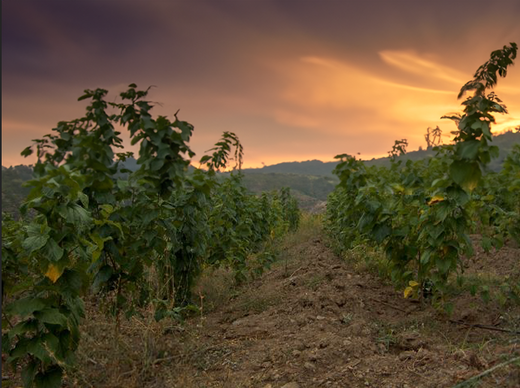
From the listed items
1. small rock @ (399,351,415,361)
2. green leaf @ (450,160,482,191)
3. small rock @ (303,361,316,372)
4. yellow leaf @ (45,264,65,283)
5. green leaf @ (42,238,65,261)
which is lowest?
small rock @ (303,361,316,372)

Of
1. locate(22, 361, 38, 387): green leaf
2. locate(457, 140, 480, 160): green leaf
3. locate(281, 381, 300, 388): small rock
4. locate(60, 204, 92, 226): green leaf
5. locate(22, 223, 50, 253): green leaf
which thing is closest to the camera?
locate(22, 223, 50, 253): green leaf

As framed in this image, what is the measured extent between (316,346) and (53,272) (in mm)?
2377

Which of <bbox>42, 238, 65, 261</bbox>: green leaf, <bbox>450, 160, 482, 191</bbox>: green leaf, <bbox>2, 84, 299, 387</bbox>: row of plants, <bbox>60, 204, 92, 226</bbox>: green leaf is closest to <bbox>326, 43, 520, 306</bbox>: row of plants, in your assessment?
<bbox>450, 160, 482, 191</bbox>: green leaf

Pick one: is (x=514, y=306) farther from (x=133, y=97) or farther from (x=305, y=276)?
(x=133, y=97)

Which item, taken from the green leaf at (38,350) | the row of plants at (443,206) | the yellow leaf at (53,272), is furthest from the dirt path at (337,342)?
the yellow leaf at (53,272)

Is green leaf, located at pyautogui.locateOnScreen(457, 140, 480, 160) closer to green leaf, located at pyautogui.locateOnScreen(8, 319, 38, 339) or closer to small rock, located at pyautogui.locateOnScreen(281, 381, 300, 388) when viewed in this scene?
small rock, located at pyautogui.locateOnScreen(281, 381, 300, 388)

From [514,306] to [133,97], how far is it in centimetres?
471

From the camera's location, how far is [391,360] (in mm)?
3080

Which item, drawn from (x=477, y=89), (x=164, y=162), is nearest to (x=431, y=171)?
(x=477, y=89)

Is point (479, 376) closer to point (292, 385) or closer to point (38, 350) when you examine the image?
point (292, 385)

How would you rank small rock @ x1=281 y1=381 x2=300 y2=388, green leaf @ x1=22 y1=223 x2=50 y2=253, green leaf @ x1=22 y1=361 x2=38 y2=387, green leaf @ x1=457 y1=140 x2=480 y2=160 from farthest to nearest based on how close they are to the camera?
green leaf @ x1=457 y1=140 x2=480 y2=160, small rock @ x1=281 y1=381 x2=300 y2=388, green leaf @ x1=22 y1=361 x2=38 y2=387, green leaf @ x1=22 y1=223 x2=50 y2=253

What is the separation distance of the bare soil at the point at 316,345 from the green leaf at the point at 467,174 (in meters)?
1.35

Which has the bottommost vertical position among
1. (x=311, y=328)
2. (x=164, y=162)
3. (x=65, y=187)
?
(x=311, y=328)

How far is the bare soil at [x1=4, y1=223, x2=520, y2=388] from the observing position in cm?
287
